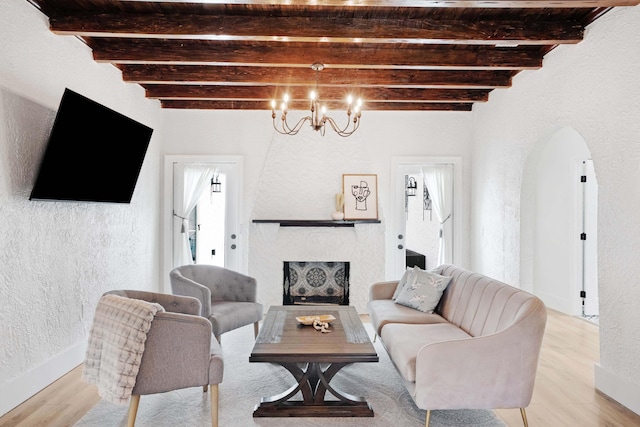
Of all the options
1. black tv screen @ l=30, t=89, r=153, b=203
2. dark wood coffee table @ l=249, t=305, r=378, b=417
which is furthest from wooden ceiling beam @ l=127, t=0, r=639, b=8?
dark wood coffee table @ l=249, t=305, r=378, b=417

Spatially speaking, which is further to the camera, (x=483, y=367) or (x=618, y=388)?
(x=618, y=388)

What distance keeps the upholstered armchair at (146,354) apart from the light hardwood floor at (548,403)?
0.56 meters

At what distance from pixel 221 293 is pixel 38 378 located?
1.63 meters

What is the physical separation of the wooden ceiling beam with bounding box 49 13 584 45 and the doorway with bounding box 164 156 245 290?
2.44 meters

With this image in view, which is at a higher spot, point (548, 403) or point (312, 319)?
point (312, 319)

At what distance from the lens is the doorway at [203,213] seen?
18.2ft

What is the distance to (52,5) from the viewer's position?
3074mm

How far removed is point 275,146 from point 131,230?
2007 mm

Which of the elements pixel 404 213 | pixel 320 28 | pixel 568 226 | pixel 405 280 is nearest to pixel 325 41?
pixel 320 28

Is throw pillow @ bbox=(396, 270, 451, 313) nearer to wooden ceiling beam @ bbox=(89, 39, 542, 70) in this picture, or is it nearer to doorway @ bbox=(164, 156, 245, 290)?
wooden ceiling beam @ bbox=(89, 39, 542, 70)

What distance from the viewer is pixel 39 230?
305 centimetres

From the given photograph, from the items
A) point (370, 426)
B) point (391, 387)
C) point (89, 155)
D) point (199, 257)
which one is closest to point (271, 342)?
point (370, 426)

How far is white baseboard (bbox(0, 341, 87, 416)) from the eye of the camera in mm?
2731

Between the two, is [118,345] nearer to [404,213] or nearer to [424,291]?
[424,291]
